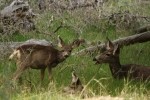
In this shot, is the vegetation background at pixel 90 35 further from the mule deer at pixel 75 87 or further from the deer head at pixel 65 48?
the deer head at pixel 65 48

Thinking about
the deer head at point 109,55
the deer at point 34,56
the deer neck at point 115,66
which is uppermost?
the deer at point 34,56

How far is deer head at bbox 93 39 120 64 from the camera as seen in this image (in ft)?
42.3

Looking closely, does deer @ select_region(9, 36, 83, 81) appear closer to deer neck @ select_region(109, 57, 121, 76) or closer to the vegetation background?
the vegetation background

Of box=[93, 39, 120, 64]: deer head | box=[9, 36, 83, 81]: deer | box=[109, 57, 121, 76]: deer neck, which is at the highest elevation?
box=[9, 36, 83, 81]: deer

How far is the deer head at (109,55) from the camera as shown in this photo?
12898mm

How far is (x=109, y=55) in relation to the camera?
1306 centimetres

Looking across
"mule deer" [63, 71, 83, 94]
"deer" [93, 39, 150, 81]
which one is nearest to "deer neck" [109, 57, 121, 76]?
"deer" [93, 39, 150, 81]

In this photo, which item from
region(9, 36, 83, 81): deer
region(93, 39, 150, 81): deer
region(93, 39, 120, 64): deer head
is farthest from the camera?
region(93, 39, 120, 64): deer head

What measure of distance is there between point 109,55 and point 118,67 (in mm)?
332

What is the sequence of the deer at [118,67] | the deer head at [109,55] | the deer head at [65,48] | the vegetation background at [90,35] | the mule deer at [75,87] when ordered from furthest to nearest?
the deer head at [109,55] < the deer at [118,67] < the deer head at [65,48] < the vegetation background at [90,35] < the mule deer at [75,87]

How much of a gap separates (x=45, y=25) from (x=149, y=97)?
5.59 meters

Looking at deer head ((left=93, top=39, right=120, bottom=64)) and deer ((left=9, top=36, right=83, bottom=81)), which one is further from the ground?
deer ((left=9, top=36, right=83, bottom=81))

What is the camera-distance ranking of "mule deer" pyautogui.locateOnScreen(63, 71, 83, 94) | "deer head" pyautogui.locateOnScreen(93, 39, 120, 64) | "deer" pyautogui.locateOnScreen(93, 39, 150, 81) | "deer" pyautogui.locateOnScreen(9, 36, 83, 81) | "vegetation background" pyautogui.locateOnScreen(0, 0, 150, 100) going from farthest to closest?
1. "deer head" pyautogui.locateOnScreen(93, 39, 120, 64)
2. "deer" pyautogui.locateOnScreen(93, 39, 150, 81)
3. "vegetation background" pyautogui.locateOnScreen(0, 0, 150, 100)
4. "deer" pyautogui.locateOnScreen(9, 36, 83, 81)
5. "mule deer" pyautogui.locateOnScreen(63, 71, 83, 94)

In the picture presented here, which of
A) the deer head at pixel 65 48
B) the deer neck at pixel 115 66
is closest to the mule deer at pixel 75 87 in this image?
the deer head at pixel 65 48
